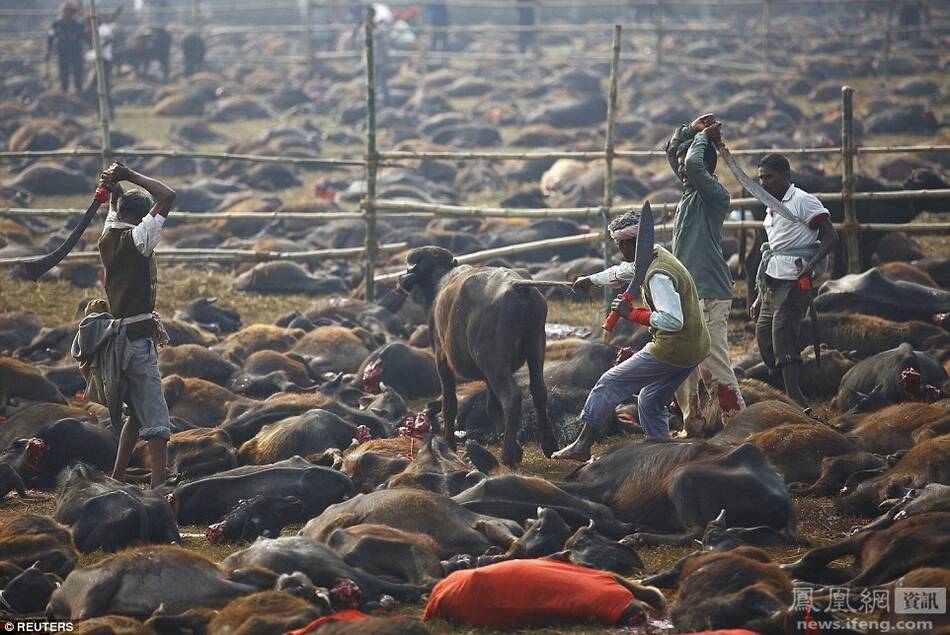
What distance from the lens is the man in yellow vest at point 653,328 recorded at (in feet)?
22.4

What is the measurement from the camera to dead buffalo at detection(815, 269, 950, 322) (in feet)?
34.1

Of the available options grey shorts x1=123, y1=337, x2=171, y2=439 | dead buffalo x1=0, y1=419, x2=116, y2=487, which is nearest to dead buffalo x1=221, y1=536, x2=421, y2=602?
grey shorts x1=123, y1=337, x2=171, y2=439

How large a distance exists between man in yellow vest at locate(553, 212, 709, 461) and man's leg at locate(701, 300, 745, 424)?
0.76 m

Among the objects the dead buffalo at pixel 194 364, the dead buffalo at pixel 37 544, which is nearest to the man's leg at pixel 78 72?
the dead buffalo at pixel 194 364

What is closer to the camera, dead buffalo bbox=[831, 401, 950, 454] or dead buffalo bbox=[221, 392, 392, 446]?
dead buffalo bbox=[831, 401, 950, 454]

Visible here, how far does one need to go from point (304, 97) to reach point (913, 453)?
24.5 m

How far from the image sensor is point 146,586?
18.0ft

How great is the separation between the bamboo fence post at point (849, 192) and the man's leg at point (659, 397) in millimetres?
4618

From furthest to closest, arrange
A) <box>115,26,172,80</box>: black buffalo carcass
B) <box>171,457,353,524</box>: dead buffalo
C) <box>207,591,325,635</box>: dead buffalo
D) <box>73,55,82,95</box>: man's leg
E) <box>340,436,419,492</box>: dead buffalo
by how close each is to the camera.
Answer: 1. <box>115,26,172,80</box>: black buffalo carcass
2. <box>73,55,82,95</box>: man's leg
3. <box>340,436,419,492</box>: dead buffalo
4. <box>171,457,353,524</box>: dead buffalo
5. <box>207,591,325,635</box>: dead buffalo

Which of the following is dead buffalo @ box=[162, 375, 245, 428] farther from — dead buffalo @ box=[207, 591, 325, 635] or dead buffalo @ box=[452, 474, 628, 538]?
dead buffalo @ box=[207, 591, 325, 635]

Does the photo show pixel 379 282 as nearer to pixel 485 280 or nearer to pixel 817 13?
pixel 485 280

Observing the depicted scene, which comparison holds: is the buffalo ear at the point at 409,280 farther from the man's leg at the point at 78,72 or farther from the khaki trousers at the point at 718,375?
the man's leg at the point at 78,72

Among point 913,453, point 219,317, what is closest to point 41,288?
point 219,317

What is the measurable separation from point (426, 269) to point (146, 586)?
380 cm
